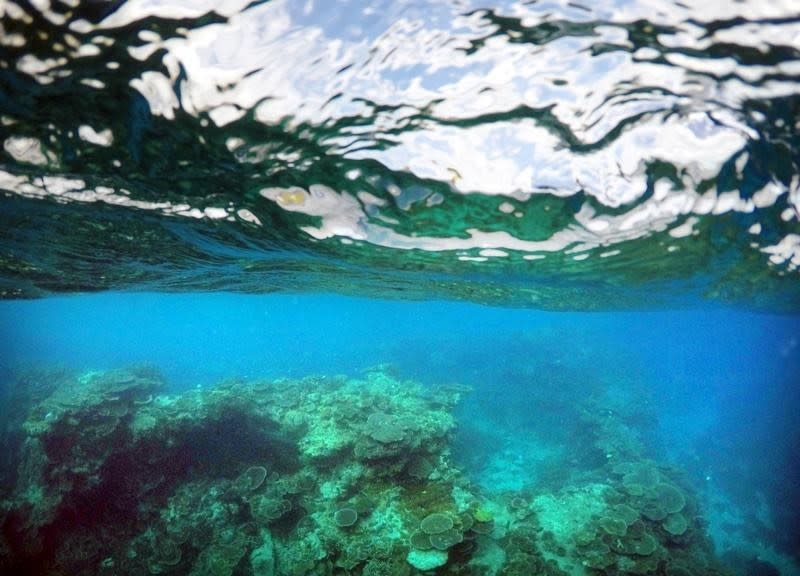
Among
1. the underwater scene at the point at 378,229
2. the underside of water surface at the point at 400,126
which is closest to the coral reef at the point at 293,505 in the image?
the underwater scene at the point at 378,229

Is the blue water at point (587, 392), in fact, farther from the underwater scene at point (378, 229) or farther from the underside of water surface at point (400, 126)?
the underside of water surface at point (400, 126)

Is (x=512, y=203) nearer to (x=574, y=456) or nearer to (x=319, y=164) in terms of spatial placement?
(x=319, y=164)

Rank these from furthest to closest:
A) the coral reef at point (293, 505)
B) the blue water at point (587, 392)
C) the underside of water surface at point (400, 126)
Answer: the blue water at point (587, 392), the coral reef at point (293, 505), the underside of water surface at point (400, 126)

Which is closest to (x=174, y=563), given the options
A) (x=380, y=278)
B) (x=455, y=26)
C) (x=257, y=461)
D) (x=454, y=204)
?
(x=257, y=461)

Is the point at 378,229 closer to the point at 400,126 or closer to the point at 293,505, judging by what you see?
the point at 400,126

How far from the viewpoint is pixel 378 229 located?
10.6 m

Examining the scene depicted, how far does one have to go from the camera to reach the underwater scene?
477 cm

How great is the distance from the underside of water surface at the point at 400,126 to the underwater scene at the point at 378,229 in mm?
43

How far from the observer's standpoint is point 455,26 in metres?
4.64

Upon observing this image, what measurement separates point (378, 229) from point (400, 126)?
454cm

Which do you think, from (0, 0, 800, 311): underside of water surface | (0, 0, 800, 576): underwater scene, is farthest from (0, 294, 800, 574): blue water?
(0, 0, 800, 311): underside of water surface

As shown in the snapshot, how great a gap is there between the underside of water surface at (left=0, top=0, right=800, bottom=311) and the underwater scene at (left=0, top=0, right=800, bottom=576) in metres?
0.04

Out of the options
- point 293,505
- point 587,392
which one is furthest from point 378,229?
point 587,392

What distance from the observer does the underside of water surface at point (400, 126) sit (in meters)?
4.54
